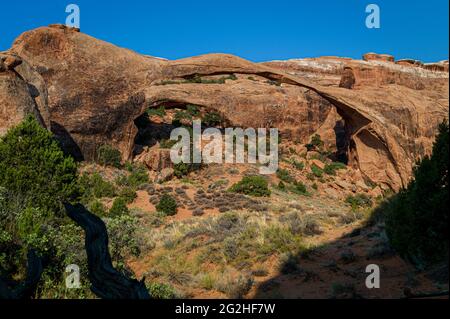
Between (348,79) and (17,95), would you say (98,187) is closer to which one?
(17,95)

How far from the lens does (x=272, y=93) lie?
35719 millimetres

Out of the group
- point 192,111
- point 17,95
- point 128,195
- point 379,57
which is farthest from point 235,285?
point 379,57

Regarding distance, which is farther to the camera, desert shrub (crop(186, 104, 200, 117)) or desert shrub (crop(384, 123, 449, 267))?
desert shrub (crop(186, 104, 200, 117))

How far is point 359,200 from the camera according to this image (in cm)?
2383

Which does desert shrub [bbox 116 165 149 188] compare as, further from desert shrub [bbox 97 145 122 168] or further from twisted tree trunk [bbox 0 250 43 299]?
twisted tree trunk [bbox 0 250 43 299]

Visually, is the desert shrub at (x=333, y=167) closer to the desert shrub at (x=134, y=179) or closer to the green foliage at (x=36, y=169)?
the desert shrub at (x=134, y=179)

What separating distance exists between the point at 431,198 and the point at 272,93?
1170 inches

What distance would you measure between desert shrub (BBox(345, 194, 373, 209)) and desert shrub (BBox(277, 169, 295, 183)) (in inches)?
148

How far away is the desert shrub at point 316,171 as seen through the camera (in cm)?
2895

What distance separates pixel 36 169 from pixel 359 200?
17.4 meters

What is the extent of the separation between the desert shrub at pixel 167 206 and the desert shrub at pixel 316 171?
13.0m

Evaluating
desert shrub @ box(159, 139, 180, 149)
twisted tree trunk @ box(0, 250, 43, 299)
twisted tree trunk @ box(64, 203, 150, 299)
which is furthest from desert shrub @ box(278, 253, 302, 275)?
desert shrub @ box(159, 139, 180, 149)

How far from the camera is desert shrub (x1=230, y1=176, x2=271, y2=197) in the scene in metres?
21.5

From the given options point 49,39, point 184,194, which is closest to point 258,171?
point 184,194
